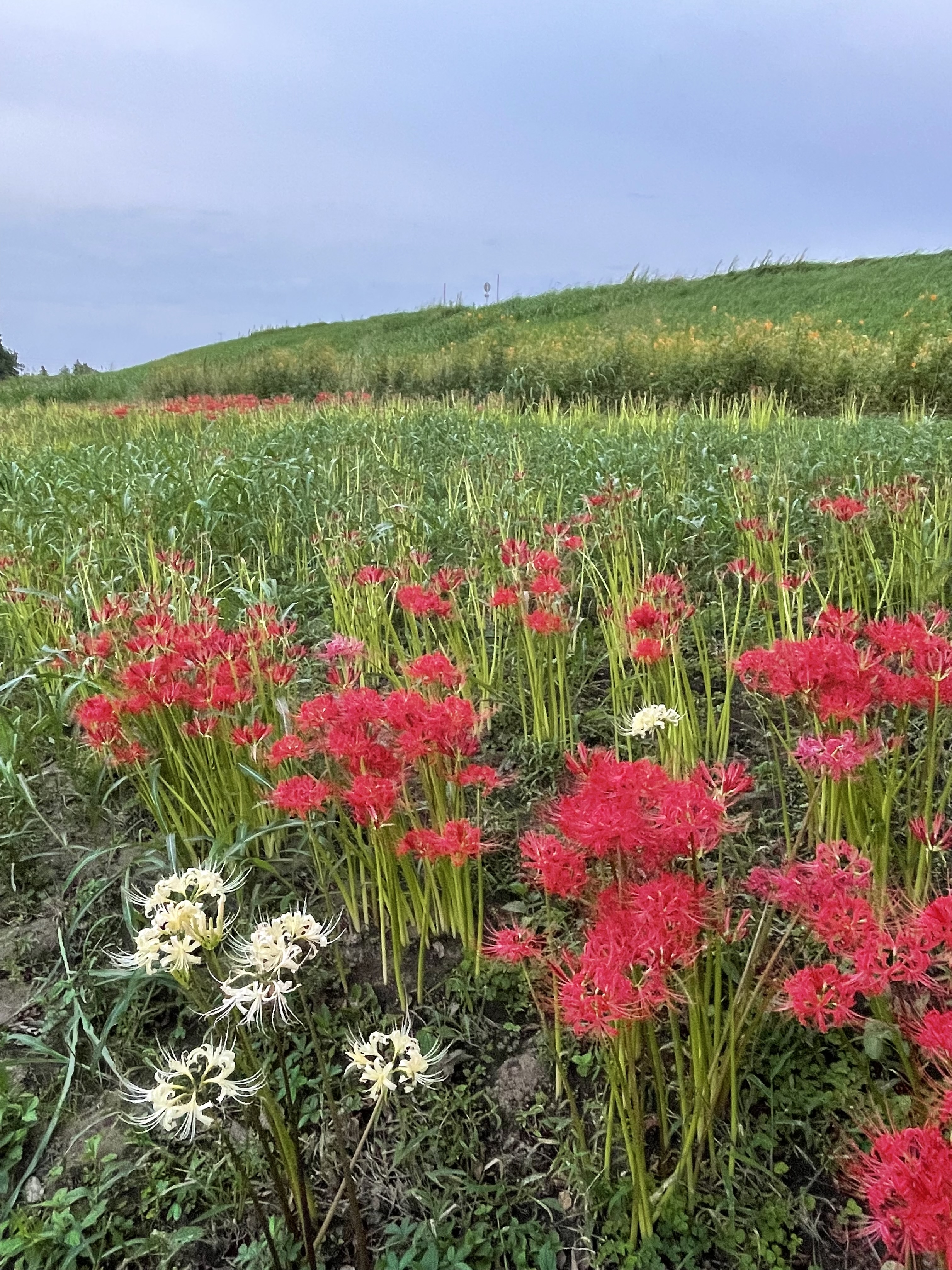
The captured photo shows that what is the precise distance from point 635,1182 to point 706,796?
24.7 inches

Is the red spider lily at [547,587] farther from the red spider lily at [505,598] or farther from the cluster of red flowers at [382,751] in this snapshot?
the cluster of red flowers at [382,751]

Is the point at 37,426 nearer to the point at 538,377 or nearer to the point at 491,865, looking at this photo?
the point at 538,377

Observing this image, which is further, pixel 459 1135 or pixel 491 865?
pixel 491 865

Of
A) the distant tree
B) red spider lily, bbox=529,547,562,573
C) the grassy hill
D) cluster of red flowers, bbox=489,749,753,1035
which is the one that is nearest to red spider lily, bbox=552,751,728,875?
cluster of red flowers, bbox=489,749,753,1035

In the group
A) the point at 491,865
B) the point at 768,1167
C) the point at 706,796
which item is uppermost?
the point at 706,796

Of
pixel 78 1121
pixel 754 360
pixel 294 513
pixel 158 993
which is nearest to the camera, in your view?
pixel 78 1121

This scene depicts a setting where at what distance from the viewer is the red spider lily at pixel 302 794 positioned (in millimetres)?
1384

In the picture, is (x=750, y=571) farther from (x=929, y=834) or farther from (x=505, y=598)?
(x=929, y=834)

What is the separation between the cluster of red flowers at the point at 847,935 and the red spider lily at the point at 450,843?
50cm

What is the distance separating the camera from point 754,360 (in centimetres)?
1021

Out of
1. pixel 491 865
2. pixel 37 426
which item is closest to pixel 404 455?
pixel 491 865

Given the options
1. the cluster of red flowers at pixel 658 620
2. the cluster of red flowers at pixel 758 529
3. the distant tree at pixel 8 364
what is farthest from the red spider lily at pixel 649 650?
the distant tree at pixel 8 364

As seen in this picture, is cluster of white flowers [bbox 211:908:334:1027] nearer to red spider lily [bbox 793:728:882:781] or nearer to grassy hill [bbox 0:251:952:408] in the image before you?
red spider lily [bbox 793:728:882:781]

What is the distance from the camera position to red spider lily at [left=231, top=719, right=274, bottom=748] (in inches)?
64.7
